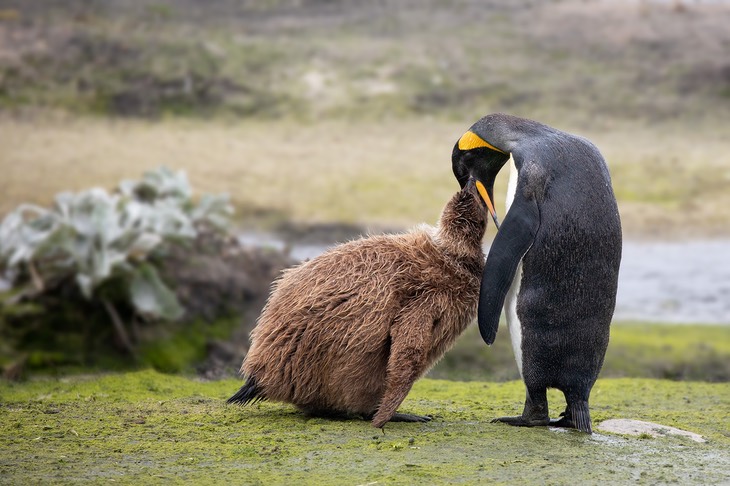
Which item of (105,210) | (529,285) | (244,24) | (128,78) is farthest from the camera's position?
(244,24)

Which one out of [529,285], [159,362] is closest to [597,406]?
[529,285]

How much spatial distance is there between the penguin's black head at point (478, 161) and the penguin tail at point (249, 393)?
1517mm

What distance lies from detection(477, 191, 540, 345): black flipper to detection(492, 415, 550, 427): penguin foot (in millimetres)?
480

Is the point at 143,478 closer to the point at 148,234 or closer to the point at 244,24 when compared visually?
the point at 148,234

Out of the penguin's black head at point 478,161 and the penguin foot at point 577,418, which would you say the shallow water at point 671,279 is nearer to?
the penguin's black head at point 478,161

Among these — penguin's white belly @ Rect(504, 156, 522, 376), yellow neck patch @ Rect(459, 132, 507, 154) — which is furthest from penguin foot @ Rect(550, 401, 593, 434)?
yellow neck patch @ Rect(459, 132, 507, 154)

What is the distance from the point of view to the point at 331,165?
16156 millimetres

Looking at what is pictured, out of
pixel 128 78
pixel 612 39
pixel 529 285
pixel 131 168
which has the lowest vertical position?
pixel 529 285

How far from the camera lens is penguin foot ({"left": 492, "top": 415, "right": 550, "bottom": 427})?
5.12 metres

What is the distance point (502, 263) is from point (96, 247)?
192 inches

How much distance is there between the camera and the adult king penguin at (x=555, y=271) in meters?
4.98

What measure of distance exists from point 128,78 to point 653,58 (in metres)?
9.89

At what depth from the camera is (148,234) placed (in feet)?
29.1

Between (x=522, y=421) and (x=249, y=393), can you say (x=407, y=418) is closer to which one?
(x=522, y=421)
